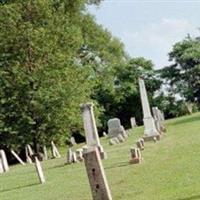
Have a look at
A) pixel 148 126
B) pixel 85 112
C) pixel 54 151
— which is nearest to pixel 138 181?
pixel 85 112

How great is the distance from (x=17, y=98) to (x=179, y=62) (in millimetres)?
28725

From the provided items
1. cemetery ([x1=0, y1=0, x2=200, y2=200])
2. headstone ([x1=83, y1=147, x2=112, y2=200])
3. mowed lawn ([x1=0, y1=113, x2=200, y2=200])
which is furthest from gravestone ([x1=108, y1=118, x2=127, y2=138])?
headstone ([x1=83, y1=147, x2=112, y2=200])

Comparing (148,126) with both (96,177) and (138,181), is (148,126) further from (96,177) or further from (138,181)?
(96,177)

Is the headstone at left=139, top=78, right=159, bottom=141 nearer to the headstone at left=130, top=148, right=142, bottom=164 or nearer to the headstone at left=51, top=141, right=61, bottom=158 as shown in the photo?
the headstone at left=130, top=148, right=142, bottom=164

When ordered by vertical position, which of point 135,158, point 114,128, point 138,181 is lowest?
point 138,181

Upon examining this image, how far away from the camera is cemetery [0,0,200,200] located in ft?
48.3

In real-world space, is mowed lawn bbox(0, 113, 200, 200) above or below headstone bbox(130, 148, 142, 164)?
below

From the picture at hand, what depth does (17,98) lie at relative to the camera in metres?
37.0

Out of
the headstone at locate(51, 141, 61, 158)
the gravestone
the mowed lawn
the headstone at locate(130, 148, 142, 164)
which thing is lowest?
the mowed lawn

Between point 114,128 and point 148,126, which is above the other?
point 114,128

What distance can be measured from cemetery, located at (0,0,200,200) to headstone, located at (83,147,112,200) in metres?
0.02

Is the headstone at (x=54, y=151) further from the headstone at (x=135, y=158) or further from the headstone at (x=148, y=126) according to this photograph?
the headstone at (x=135, y=158)

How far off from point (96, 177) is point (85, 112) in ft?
15.1

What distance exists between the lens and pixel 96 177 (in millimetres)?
11258
